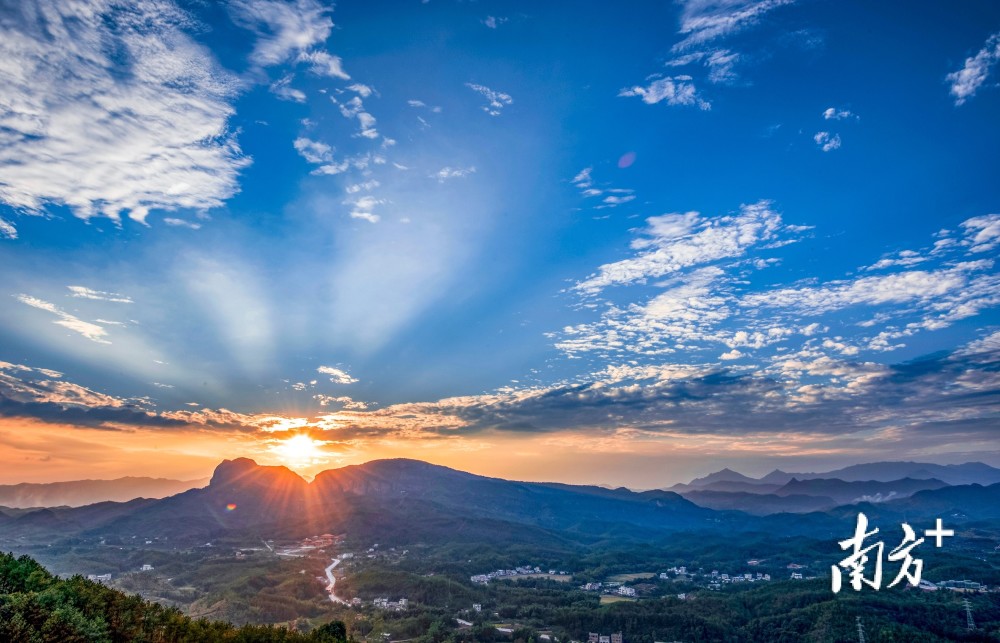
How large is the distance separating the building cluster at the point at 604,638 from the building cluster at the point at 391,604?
51335 millimetres

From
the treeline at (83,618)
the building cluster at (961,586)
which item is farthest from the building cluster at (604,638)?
the building cluster at (961,586)

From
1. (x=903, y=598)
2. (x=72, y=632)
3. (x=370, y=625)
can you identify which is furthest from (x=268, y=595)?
(x=903, y=598)

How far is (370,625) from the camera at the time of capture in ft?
416

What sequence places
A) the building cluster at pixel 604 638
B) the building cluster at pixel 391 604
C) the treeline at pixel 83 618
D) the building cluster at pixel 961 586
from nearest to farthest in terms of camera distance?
the treeline at pixel 83 618, the building cluster at pixel 604 638, the building cluster at pixel 391 604, the building cluster at pixel 961 586

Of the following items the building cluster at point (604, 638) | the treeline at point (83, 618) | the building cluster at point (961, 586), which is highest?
the treeline at point (83, 618)

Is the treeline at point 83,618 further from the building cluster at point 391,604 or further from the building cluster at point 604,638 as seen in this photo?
the building cluster at point 391,604

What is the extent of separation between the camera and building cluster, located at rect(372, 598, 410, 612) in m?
145

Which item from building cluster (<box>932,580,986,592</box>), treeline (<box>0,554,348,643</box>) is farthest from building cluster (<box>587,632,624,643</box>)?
building cluster (<box>932,580,986,592</box>)

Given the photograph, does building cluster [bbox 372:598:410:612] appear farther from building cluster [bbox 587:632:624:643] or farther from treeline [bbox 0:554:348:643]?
treeline [bbox 0:554:348:643]

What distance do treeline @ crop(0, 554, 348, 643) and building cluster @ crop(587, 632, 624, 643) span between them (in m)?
95.0

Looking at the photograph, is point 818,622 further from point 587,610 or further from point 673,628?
point 587,610

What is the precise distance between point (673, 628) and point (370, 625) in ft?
248

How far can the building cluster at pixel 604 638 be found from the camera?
12538 cm

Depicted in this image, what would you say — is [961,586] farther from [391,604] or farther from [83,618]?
[83,618]
